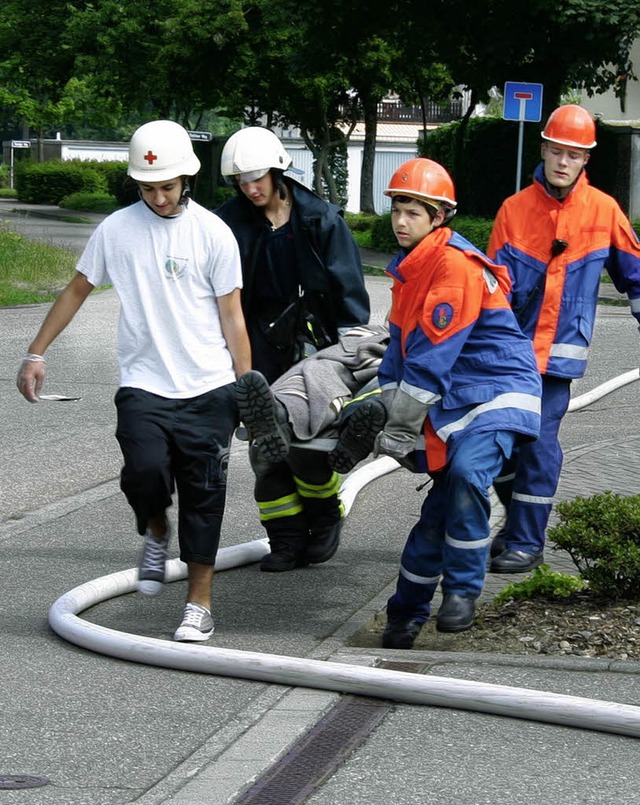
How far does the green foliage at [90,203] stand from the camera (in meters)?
53.7

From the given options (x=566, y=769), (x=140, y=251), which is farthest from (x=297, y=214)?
(x=566, y=769)

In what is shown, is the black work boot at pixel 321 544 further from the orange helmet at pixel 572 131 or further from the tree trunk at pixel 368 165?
the tree trunk at pixel 368 165

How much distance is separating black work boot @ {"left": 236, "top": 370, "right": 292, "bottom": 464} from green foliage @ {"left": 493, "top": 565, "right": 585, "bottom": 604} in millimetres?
1066

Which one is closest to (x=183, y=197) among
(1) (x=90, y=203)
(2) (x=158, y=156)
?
(2) (x=158, y=156)

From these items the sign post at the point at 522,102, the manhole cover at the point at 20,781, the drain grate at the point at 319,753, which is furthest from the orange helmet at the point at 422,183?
the sign post at the point at 522,102

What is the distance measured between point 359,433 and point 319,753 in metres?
1.40

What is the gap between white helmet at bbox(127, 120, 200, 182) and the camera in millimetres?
5281

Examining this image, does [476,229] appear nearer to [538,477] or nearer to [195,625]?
[538,477]

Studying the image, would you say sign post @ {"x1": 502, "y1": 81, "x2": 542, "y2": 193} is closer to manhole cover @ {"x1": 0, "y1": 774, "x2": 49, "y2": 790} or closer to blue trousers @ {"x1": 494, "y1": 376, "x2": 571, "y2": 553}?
blue trousers @ {"x1": 494, "y1": 376, "x2": 571, "y2": 553}

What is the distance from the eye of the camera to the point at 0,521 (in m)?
7.69

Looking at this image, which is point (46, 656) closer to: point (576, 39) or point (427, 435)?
point (427, 435)

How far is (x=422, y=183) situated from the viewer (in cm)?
529

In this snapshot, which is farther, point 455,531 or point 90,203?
point 90,203

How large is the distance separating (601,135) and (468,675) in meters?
27.6
